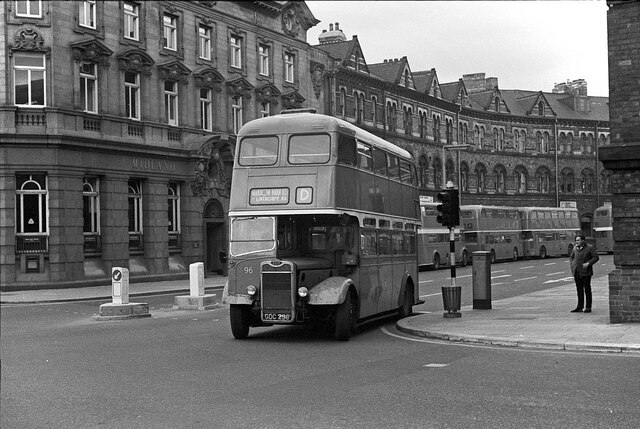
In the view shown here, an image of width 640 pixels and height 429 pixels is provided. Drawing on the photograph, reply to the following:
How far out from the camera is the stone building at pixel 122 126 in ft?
105

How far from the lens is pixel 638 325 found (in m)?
15.4

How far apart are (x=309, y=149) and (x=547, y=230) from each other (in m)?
50.8

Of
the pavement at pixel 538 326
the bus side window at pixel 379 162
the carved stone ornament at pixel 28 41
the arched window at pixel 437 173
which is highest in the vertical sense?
the carved stone ornament at pixel 28 41

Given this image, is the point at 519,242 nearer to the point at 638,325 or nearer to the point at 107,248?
the point at 107,248

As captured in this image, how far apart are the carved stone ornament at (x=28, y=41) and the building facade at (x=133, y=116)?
40 mm

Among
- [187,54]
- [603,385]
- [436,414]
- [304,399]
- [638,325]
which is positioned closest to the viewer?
[436,414]

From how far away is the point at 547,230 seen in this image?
206 ft

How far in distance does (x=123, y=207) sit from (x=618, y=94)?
24689 mm

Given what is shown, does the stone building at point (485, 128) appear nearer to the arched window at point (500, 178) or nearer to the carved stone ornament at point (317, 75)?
the arched window at point (500, 178)

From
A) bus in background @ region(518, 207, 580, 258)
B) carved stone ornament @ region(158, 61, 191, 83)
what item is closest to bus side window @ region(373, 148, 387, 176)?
carved stone ornament @ region(158, 61, 191, 83)

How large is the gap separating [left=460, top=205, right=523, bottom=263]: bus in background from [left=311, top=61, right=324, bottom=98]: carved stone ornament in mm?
12257

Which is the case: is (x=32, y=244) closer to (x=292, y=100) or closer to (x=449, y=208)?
(x=449, y=208)

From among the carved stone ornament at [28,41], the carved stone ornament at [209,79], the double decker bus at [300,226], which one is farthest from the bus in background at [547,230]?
the double decker bus at [300,226]

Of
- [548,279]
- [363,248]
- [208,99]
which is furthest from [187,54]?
[363,248]
